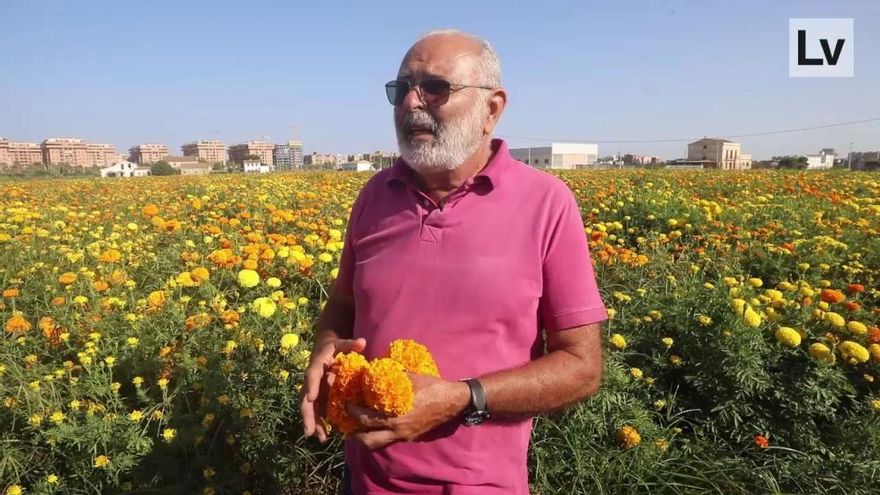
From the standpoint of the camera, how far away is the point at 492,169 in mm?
1489

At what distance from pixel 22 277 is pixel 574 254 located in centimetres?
419

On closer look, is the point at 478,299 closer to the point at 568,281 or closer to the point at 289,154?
the point at 568,281

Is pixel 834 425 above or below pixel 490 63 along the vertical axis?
below

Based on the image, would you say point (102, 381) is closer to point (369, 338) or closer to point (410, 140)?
point (369, 338)

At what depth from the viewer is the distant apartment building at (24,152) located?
267ft

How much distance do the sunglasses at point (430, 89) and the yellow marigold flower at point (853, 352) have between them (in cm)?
229

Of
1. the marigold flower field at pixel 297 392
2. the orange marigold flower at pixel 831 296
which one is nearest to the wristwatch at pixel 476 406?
the marigold flower field at pixel 297 392

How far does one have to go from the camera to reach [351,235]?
169 centimetres

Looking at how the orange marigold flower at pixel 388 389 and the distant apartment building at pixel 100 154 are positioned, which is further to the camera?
the distant apartment building at pixel 100 154

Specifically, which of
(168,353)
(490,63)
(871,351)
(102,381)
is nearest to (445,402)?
(490,63)

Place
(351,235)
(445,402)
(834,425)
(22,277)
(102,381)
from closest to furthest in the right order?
(445,402) → (351,235) → (834,425) → (102,381) → (22,277)

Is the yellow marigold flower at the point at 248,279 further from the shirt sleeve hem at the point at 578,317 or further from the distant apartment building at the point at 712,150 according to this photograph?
the distant apartment building at the point at 712,150

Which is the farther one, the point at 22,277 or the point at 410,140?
the point at 22,277

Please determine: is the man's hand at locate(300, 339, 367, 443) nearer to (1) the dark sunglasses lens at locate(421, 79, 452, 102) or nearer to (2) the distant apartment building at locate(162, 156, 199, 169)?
(1) the dark sunglasses lens at locate(421, 79, 452, 102)
